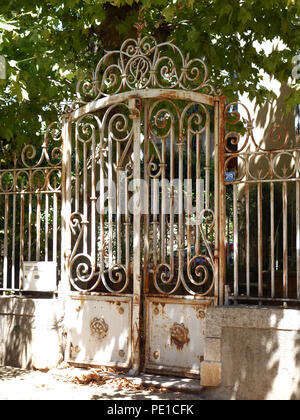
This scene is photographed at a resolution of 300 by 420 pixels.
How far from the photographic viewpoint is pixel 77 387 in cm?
652

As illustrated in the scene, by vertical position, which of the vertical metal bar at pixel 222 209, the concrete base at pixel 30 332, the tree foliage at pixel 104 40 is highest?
the tree foliage at pixel 104 40

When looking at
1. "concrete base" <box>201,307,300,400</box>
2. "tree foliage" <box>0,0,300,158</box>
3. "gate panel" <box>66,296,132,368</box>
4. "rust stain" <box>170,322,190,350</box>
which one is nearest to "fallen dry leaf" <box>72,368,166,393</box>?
"gate panel" <box>66,296,132,368</box>

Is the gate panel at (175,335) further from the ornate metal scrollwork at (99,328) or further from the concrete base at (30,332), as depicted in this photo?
the concrete base at (30,332)

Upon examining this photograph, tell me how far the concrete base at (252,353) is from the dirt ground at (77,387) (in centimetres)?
40

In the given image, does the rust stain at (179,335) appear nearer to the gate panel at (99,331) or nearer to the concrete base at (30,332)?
the gate panel at (99,331)

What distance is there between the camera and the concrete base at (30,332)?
7.28 m

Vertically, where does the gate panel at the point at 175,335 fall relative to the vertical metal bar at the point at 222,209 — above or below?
below

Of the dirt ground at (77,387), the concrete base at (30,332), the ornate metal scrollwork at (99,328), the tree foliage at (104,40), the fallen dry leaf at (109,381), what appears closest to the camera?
the dirt ground at (77,387)

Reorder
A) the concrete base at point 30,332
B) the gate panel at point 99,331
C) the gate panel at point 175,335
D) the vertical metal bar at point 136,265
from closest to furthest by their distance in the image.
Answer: the gate panel at point 175,335
the vertical metal bar at point 136,265
the gate panel at point 99,331
the concrete base at point 30,332

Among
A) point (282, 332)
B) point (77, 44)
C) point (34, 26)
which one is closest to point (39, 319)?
point (282, 332)

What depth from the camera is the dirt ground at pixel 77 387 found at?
20.1 feet

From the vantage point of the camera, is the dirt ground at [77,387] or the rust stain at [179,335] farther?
the rust stain at [179,335]

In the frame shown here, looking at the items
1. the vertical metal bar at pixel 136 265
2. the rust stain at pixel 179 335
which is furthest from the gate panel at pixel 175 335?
the vertical metal bar at pixel 136 265

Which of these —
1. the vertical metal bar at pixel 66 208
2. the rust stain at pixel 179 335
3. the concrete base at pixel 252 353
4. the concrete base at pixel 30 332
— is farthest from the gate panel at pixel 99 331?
the concrete base at pixel 252 353
